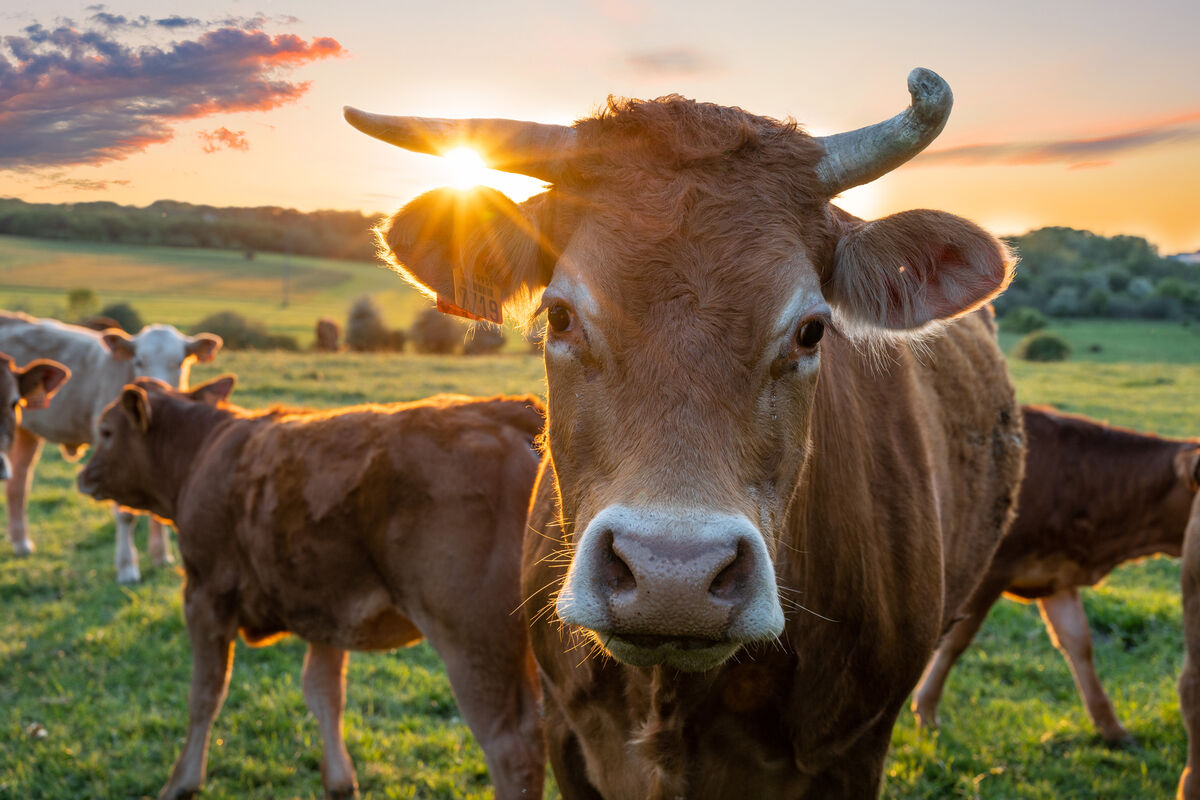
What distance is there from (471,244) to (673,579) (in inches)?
53.5

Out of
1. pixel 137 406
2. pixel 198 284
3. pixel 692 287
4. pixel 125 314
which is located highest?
pixel 692 287

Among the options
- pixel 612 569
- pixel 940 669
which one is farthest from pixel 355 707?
pixel 612 569

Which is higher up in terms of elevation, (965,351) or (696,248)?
(696,248)

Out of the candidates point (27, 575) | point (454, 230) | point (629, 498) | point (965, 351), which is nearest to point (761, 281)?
point (629, 498)

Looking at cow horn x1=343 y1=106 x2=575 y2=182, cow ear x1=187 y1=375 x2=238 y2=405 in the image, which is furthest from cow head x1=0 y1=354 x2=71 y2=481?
cow horn x1=343 y1=106 x2=575 y2=182

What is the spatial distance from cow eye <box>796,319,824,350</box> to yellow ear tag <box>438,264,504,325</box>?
99 cm

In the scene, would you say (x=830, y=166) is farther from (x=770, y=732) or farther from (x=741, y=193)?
(x=770, y=732)

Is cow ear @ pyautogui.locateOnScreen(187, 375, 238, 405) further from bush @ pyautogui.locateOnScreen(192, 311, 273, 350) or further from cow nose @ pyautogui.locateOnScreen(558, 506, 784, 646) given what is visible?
bush @ pyautogui.locateOnScreen(192, 311, 273, 350)

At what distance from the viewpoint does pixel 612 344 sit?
86.4 inches

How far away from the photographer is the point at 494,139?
2.53m

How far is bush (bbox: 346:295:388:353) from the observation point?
42.1 m

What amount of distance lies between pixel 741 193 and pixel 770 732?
152cm

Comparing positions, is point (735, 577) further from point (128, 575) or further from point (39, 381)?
point (39, 381)

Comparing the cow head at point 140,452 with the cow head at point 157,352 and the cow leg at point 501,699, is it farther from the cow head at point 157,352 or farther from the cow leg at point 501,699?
the cow head at point 157,352
